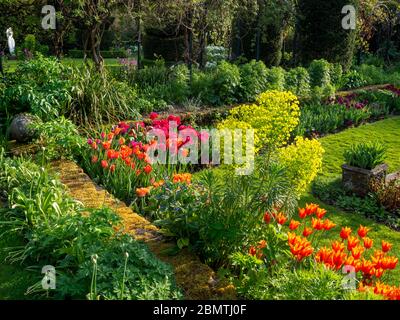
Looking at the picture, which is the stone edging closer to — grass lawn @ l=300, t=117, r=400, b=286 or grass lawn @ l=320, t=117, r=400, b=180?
grass lawn @ l=300, t=117, r=400, b=286

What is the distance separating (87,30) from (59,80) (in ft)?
11.9

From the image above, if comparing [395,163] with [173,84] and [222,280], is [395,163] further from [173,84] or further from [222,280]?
[222,280]

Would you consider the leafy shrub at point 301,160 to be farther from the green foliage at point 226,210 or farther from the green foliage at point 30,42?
the green foliage at point 30,42

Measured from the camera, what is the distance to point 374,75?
12898 mm

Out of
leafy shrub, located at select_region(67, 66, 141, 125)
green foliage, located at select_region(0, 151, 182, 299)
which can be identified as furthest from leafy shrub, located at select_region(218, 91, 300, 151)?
leafy shrub, located at select_region(67, 66, 141, 125)

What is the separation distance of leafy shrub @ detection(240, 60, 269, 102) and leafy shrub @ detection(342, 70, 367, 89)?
9.84 ft

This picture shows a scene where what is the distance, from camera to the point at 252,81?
9133mm

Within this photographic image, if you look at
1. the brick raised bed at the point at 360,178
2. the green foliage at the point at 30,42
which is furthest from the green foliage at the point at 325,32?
the green foliage at the point at 30,42

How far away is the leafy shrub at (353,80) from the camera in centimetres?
1163

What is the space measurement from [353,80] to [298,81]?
2563 millimetres

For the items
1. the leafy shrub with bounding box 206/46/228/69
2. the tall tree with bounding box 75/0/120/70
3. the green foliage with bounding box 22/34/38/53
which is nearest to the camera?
the tall tree with bounding box 75/0/120/70

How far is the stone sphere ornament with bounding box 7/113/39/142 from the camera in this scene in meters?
6.19

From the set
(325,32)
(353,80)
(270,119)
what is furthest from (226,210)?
(325,32)
